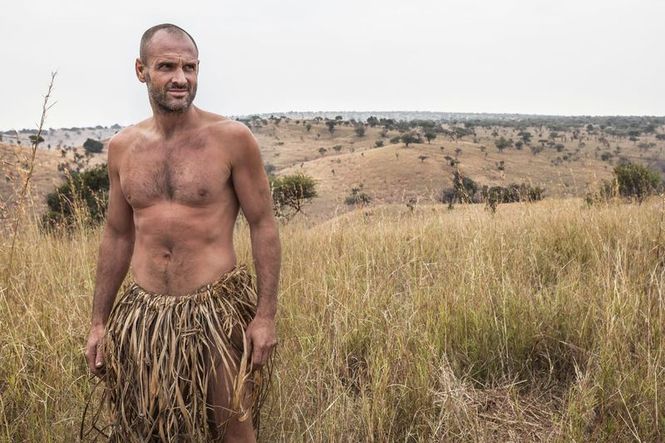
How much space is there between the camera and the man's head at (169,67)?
1.94 m

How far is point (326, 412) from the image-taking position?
257cm

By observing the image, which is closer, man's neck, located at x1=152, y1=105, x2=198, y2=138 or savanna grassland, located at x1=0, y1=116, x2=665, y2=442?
man's neck, located at x1=152, y1=105, x2=198, y2=138

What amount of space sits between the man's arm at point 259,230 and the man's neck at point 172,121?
19cm

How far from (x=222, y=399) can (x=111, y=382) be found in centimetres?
49

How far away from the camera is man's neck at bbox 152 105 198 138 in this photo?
2.02m

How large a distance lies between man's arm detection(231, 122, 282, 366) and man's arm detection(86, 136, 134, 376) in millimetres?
553

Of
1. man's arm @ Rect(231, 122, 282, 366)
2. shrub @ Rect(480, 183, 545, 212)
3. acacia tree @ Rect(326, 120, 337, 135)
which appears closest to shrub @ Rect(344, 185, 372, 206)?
shrub @ Rect(480, 183, 545, 212)

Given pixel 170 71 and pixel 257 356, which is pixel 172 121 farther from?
pixel 257 356

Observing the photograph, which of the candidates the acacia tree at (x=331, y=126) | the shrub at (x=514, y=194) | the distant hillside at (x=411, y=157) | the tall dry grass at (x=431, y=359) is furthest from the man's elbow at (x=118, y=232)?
the acacia tree at (x=331, y=126)

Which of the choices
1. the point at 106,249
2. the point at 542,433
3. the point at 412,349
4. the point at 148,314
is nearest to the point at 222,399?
the point at 148,314

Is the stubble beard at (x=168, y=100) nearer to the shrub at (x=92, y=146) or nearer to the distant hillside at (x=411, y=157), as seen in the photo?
the distant hillside at (x=411, y=157)

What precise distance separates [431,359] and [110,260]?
5.73 feet

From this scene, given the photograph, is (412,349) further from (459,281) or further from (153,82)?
(153,82)

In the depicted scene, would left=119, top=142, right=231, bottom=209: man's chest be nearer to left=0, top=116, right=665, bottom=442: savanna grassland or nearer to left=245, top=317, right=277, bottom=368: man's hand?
left=245, top=317, right=277, bottom=368: man's hand
